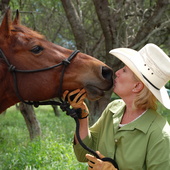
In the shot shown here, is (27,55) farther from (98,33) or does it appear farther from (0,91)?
(98,33)

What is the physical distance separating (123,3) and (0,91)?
506cm

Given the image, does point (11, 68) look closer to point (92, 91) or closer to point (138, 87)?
point (92, 91)

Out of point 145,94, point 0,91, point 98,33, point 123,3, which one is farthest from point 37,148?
point 98,33

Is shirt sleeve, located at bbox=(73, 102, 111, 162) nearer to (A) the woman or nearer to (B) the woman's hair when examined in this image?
(A) the woman

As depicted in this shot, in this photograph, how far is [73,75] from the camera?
2.30 m

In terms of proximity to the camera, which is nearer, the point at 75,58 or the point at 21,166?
the point at 75,58

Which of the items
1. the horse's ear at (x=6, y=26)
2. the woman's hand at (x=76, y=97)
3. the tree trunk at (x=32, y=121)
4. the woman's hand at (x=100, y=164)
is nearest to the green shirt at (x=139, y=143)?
the woman's hand at (x=100, y=164)

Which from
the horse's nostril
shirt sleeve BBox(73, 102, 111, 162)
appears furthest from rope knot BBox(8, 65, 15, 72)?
shirt sleeve BBox(73, 102, 111, 162)

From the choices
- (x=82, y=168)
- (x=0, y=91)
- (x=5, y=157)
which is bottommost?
(x=5, y=157)

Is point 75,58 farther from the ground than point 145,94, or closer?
farther from the ground

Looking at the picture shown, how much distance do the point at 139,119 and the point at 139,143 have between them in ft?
0.72

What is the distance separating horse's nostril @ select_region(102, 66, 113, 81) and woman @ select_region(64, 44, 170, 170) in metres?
0.08

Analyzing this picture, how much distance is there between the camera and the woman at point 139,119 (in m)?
2.02

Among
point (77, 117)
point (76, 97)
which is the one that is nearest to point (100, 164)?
point (77, 117)
